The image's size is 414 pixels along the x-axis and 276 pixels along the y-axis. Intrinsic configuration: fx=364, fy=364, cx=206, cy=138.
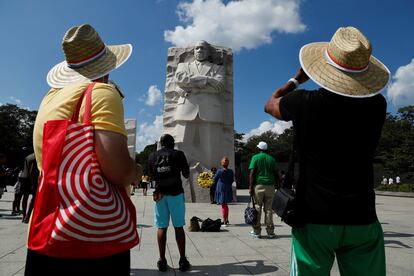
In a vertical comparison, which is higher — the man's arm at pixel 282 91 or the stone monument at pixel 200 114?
the stone monument at pixel 200 114

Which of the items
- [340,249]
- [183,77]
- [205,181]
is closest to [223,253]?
[340,249]

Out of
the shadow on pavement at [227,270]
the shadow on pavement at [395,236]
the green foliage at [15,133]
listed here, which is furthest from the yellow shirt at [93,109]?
the green foliage at [15,133]

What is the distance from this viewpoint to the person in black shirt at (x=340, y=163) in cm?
203

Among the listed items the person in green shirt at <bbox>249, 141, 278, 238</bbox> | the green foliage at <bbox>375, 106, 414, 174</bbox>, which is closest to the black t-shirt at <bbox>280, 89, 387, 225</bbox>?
the person in green shirt at <bbox>249, 141, 278, 238</bbox>

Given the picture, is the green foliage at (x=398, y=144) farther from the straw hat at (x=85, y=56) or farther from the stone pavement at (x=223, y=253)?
the straw hat at (x=85, y=56)

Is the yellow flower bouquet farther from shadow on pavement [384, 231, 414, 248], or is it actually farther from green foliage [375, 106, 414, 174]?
green foliage [375, 106, 414, 174]

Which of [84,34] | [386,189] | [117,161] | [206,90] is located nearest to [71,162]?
[117,161]

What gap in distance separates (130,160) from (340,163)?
1.16 meters

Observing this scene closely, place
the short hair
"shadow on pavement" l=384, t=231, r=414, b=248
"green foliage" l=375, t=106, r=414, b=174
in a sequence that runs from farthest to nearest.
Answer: "green foliage" l=375, t=106, r=414, b=174 < "shadow on pavement" l=384, t=231, r=414, b=248 < the short hair

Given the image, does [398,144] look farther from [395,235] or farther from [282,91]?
[282,91]

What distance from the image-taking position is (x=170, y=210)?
15.8 ft

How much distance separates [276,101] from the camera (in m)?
2.35

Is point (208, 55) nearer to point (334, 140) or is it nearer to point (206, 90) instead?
point (206, 90)

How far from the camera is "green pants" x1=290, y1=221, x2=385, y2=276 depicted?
6.66ft
